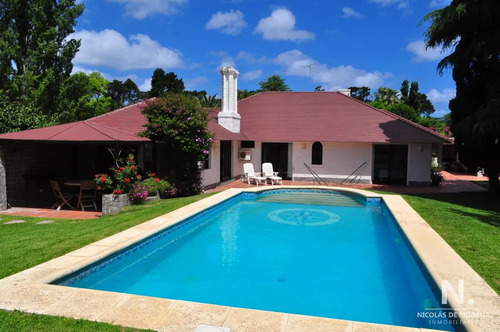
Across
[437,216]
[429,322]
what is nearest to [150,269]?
[429,322]

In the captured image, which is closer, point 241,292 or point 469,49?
point 241,292

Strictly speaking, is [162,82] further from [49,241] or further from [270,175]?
Answer: [49,241]

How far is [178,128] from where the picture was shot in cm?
1338

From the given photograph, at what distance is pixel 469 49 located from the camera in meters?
14.0

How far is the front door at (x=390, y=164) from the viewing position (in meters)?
20.4

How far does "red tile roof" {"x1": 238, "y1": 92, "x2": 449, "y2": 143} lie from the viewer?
64.1 ft

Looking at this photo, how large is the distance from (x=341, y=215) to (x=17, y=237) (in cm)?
992

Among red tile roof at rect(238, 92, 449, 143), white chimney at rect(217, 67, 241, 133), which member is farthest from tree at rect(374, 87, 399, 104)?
white chimney at rect(217, 67, 241, 133)

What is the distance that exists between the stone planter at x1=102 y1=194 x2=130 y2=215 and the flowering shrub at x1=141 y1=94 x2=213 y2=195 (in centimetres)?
289

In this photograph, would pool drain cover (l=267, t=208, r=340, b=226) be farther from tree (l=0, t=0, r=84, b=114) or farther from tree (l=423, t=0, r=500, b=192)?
tree (l=0, t=0, r=84, b=114)

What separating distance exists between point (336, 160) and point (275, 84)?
3786 cm

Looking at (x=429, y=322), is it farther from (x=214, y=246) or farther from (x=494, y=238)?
(x=214, y=246)

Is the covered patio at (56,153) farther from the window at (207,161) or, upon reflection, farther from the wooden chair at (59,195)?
the window at (207,161)

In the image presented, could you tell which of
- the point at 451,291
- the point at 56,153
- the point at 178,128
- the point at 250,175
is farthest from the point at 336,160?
the point at 451,291
